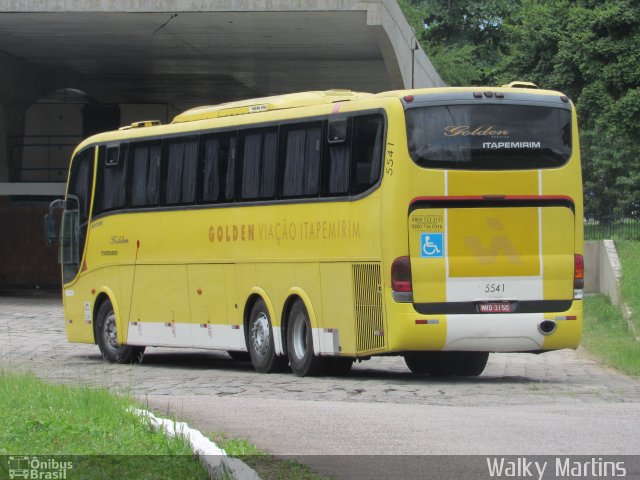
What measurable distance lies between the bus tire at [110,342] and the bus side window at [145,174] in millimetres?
2020

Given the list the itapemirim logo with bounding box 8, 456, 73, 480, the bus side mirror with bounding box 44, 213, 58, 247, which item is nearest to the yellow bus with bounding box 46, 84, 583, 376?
the bus side mirror with bounding box 44, 213, 58, 247

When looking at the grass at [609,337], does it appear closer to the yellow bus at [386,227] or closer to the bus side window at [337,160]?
the yellow bus at [386,227]

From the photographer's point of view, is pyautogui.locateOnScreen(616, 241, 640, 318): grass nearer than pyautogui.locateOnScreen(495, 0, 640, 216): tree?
Yes

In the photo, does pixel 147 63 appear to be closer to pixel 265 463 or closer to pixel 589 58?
pixel 589 58

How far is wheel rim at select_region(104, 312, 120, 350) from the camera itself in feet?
72.3

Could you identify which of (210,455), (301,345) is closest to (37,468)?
(210,455)

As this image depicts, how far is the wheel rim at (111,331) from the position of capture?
72.3 feet

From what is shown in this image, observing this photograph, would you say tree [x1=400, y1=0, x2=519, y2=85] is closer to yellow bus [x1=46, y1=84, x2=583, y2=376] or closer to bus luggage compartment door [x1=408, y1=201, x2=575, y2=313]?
yellow bus [x1=46, y1=84, x2=583, y2=376]

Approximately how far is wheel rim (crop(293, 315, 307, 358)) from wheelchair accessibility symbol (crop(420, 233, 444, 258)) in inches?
91.5

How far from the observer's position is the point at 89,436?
388 inches

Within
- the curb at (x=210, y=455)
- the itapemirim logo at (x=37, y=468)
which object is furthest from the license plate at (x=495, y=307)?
the itapemirim logo at (x=37, y=468)

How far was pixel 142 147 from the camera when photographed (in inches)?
838

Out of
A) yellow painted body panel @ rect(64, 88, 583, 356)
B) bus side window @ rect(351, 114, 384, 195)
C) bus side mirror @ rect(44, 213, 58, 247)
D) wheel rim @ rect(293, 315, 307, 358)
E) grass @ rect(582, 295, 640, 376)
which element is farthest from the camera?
bus side mirror @ rect(44, 213, 58, 247)

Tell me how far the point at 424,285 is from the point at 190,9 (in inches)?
702
